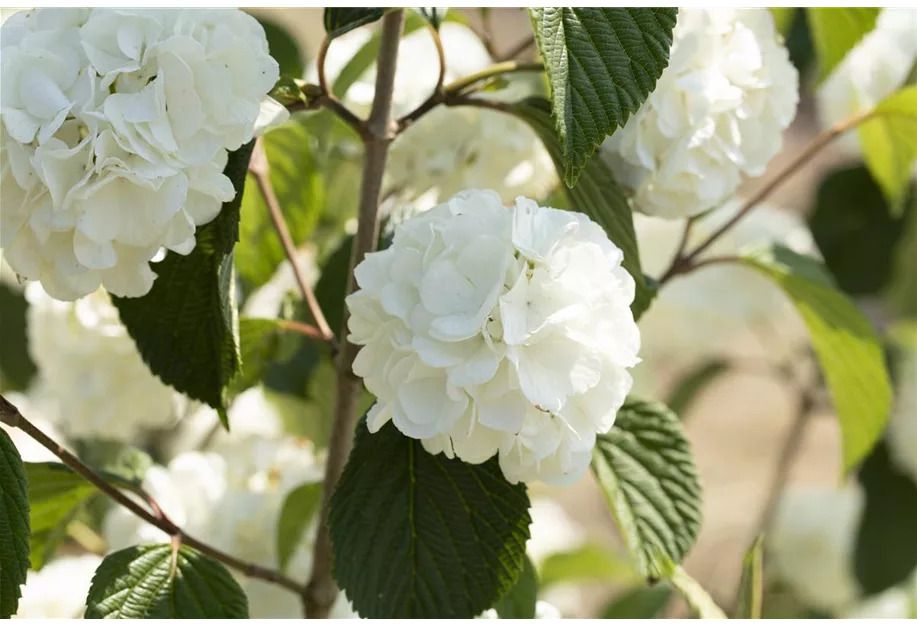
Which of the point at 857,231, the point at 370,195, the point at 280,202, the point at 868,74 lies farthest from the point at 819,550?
the point at 370,195

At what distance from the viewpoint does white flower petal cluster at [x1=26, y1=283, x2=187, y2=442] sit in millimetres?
919

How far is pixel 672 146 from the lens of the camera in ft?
2.04

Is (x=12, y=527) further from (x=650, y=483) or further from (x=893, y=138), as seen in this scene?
(x=893, y=138)

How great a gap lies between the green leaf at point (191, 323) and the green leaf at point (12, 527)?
118 millimetres

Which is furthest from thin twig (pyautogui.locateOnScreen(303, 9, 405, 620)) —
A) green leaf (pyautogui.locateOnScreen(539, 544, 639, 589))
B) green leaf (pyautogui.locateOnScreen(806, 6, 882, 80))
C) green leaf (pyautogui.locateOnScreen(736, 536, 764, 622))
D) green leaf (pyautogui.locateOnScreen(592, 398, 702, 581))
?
green leaf (pyautogui.locateOnScreen(539, 544, 639, 589))

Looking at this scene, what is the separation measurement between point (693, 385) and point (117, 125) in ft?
A: 3.52

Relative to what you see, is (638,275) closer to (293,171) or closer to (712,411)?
(293,171)

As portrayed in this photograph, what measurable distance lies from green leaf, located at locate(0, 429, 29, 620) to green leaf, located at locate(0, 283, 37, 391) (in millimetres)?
773

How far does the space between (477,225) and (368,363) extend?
0.28 feet

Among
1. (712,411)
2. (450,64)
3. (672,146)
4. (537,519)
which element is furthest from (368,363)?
(712,411)

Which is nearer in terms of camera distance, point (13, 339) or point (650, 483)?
point (650, 483)

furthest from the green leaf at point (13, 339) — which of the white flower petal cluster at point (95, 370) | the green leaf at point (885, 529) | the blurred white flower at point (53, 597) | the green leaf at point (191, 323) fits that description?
the green leaf at point (885, 529)

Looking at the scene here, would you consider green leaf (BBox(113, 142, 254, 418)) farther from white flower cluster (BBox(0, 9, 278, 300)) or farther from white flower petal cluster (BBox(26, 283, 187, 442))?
white flower petal cluster (BBox(26, 283, 187, 442))

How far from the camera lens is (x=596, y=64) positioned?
1.65 feet
